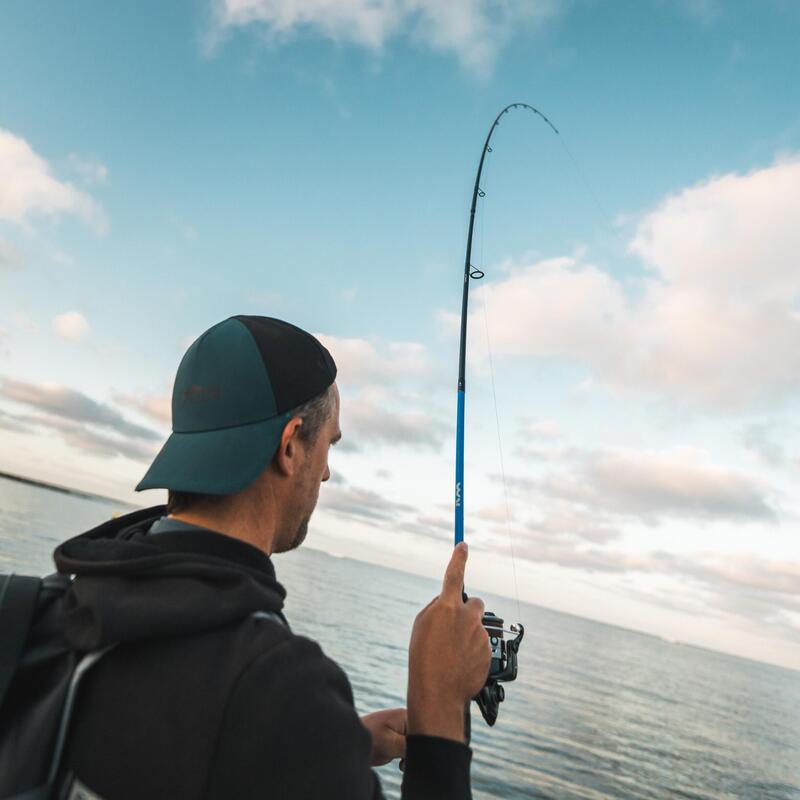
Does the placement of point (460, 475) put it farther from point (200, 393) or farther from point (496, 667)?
point (200, 393)

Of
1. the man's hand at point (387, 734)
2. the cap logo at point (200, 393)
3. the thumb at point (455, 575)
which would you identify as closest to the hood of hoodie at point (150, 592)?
the cap logo at point (200, 393)

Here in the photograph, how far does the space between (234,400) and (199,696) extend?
79 cm

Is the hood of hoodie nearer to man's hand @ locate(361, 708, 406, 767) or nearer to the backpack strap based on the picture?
the backpack strap

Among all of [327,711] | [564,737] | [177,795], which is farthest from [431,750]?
[564,737]

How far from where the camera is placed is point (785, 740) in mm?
32875

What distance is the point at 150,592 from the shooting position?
1.36m

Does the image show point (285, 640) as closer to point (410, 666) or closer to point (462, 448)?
point (410, 666)

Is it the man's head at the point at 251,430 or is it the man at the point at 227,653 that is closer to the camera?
the man at the point at 227,653

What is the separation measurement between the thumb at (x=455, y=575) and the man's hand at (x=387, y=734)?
23.2 inches

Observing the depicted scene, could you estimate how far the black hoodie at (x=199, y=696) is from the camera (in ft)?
4.10

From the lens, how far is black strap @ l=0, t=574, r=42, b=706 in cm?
138

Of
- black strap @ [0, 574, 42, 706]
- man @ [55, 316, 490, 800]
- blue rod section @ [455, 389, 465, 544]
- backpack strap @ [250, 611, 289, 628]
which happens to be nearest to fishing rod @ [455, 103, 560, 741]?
blue rod section @ [455, 389, 465, 544]

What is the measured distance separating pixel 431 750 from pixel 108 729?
0.76m

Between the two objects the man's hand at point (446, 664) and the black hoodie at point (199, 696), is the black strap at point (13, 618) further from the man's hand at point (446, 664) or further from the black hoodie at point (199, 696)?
the man's hand at point (446, 664)
